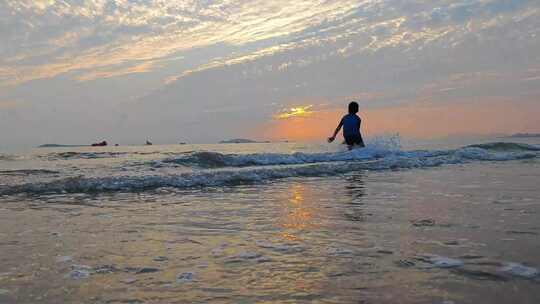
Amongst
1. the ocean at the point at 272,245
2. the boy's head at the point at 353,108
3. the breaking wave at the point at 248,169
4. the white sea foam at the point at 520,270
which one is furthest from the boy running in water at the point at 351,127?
the white sea foam at the point at 520,270

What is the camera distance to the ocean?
8.72 feet

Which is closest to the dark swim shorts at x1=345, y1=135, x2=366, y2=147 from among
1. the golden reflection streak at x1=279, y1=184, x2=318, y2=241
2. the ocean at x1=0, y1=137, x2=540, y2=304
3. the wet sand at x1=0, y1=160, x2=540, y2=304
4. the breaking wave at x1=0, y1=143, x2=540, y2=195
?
the breaking wave at x1=0, y1=143, x2=540, y2=195

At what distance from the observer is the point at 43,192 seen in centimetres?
789

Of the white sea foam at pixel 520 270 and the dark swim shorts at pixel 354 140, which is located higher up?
the dark swim shorts at pixel 354 140

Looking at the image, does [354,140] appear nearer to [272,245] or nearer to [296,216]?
[296,216]

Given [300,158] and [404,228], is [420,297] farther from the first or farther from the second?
[300,158]

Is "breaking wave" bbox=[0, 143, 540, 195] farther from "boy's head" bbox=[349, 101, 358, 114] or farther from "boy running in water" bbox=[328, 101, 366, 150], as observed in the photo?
"boy's head" bbox=[349, 101, 358, 114]

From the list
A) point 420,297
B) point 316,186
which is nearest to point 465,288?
point 420,297

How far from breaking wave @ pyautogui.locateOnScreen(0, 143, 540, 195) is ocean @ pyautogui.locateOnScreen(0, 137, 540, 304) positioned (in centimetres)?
23

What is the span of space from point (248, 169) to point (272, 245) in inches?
337

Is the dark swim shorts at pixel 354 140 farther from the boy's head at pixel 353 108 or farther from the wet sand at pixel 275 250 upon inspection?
the wet sand at pixel 275 250

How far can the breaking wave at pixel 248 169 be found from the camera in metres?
8.39

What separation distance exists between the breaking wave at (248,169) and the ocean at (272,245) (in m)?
0.23

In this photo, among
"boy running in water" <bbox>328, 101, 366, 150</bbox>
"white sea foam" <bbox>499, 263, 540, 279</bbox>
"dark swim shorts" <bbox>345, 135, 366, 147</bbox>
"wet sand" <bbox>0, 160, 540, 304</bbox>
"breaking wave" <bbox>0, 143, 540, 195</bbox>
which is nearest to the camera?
"wet sand" <bbox>0, 160, 540, 304</bbox>
